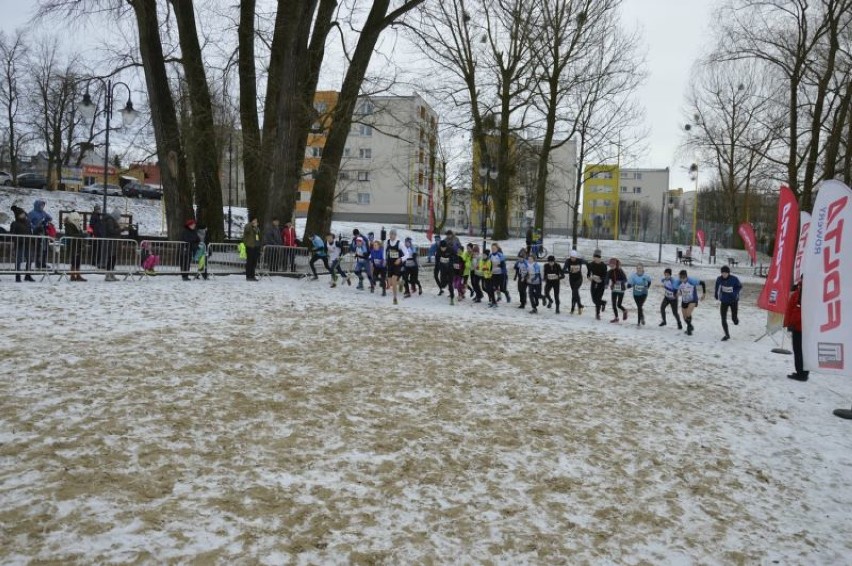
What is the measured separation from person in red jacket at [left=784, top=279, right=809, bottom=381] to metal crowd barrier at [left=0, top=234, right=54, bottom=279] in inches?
637

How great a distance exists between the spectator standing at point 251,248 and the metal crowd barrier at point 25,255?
493 centimetres

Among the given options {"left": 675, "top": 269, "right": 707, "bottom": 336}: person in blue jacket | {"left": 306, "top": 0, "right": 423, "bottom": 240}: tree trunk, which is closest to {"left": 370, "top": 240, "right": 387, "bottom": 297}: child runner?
{"left": 306, "top": 0, "right": 423, "bottom": 240}: tree trunk

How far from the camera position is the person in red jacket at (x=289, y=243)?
20.1m

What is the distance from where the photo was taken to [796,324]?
34.5ft

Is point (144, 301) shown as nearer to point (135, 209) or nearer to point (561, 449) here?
point (561, 449)

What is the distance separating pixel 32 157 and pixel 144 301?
63028 mm

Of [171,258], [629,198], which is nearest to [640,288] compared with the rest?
[171,258]

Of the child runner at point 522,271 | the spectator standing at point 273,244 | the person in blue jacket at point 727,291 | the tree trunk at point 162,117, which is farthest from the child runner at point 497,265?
the tree trunk at point 162,117

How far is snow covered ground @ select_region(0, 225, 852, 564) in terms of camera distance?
4.68 metres

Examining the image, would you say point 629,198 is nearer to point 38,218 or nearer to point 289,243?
point 289,243

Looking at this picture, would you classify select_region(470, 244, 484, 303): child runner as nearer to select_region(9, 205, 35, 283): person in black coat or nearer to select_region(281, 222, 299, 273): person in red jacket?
select_region(281, 222, 299, 273): person in red jacket

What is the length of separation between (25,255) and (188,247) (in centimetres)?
409

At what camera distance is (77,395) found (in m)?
6.96

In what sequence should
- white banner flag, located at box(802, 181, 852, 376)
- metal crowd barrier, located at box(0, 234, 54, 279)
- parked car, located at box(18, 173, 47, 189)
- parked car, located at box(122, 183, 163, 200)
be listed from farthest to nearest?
parked car, located at box(18, 173, 47, 189) → parked car, located at box(122, 183, 163, 200) → metal crowd barrier, located at box(0, 234, 54, 279) → white banner flag, located at box(802, 181, 852, 376)
